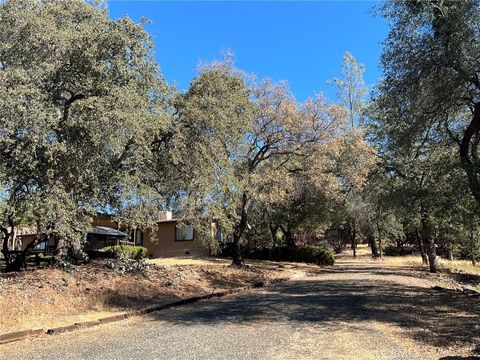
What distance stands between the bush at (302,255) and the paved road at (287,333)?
1810 centimetres

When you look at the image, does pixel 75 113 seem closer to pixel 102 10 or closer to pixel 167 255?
pixel 102 10

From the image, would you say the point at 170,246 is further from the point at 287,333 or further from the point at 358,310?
the point at 287,333

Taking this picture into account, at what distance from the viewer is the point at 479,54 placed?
11062mm

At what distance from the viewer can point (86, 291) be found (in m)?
12.3

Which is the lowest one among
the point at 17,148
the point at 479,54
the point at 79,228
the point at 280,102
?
the point at 79,228

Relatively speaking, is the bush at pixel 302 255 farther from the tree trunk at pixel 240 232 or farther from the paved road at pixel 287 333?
the paved road at pixel 287 333

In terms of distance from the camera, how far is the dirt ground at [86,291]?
10.1 meters

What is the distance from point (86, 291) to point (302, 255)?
2167cm

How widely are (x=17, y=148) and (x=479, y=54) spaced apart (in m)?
11.2

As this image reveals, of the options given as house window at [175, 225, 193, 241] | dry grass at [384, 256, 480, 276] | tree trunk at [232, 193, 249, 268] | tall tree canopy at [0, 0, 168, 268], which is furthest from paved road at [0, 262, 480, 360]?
house window at [175, 225, 193, 241]

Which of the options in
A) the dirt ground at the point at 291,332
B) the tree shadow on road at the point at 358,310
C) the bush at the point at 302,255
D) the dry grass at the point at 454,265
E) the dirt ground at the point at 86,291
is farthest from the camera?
the bush at the point at 302,255

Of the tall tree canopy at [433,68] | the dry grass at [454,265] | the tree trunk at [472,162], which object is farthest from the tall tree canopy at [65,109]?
the dry grass at [454,265]

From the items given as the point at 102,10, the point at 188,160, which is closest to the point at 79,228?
the point at 188,160

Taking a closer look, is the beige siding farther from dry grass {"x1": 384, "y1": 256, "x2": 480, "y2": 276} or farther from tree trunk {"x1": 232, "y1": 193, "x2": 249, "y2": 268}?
dry grass {"x1": 384, "y1": 256, "x2": 480, "y2": 276}
